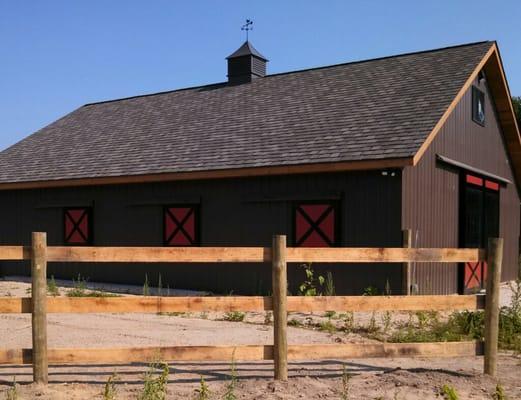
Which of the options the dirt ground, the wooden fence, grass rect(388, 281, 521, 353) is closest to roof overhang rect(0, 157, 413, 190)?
grass rect(388, 281, 521, 353)

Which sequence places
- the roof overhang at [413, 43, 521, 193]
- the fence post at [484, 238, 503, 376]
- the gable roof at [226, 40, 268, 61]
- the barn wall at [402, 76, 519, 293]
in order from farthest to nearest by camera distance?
1. the gable roof at [226, 40, 268, 61]
2. the roof overhang at [413, 43, 521, 193]
3. the barn wall at [402, 76, 519, 293]
4. the fence post at [484, 238, 503, 376]

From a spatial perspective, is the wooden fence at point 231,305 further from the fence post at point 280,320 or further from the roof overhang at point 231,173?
the roof overhang at point 231,173

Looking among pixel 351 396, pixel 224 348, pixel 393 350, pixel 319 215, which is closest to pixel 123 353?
pixel 224 348

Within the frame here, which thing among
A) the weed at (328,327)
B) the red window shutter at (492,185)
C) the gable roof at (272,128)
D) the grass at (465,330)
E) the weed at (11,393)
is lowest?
the weed at (328,327)

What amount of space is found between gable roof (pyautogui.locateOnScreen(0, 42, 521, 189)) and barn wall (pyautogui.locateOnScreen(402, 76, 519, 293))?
868 mm

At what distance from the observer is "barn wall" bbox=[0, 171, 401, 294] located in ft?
38.4

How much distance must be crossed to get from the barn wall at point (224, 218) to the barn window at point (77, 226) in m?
0.22

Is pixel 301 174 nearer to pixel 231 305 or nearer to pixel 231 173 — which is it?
pixel 231 173

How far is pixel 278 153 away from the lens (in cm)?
1316

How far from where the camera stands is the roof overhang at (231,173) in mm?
11289

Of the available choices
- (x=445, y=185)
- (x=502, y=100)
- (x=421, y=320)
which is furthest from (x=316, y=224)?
(x=502, y=100)

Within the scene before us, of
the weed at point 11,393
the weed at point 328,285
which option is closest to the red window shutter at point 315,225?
the weed at point 328,285

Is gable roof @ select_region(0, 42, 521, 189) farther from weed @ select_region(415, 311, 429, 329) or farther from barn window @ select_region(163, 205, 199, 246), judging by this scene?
weed @ select_region(415, 311, 429, 329)

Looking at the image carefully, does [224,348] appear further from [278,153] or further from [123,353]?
[278,153]
